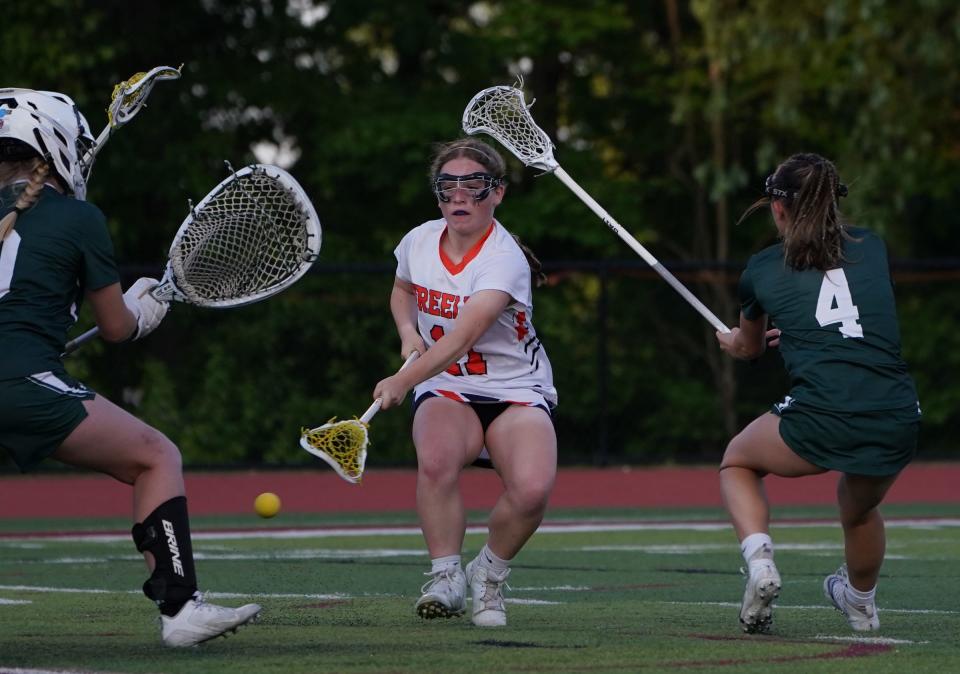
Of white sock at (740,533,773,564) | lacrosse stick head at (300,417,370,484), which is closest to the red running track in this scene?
lacrosse stick head at (300,417,370,484)

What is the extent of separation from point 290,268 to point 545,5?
50.7 feet

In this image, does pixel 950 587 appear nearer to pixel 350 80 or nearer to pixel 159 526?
pixel 159 526

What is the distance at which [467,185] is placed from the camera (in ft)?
22.4

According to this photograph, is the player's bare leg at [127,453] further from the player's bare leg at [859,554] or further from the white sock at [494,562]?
the player's bare leg at [859,554]

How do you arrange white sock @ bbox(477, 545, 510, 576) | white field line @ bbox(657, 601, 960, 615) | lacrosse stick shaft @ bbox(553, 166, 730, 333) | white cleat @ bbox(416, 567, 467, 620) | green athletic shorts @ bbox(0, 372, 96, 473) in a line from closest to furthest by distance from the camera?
green athletic shorts @ bbox(0, 372, 96, 473), white cleat @ bbox(416, 567, 467, 620), white sock @ bbox(477, 545, 510, 576), white field line @ bbox(657, 601, 960, 615), lacrosse stick shaft @ bbox(553, 166, 730, 333)

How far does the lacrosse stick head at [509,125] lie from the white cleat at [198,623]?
283cm

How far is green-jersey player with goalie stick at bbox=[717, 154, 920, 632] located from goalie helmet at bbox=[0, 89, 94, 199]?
8.03 ft

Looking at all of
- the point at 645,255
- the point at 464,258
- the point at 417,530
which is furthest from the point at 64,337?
the point at 417,530

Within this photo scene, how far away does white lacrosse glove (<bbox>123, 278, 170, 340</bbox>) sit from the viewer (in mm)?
5719

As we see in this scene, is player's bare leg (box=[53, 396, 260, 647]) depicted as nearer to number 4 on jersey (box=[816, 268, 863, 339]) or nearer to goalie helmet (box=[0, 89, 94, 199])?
goalie helmet (box=[0, 89, 94, 199])

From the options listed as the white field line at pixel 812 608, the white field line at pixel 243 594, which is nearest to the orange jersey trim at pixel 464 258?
the white field line at pixel 243 594

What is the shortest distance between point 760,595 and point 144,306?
→ 2.30 meters

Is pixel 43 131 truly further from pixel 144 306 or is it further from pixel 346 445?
pixel 346 445

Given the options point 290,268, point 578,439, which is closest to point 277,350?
point 578,439
